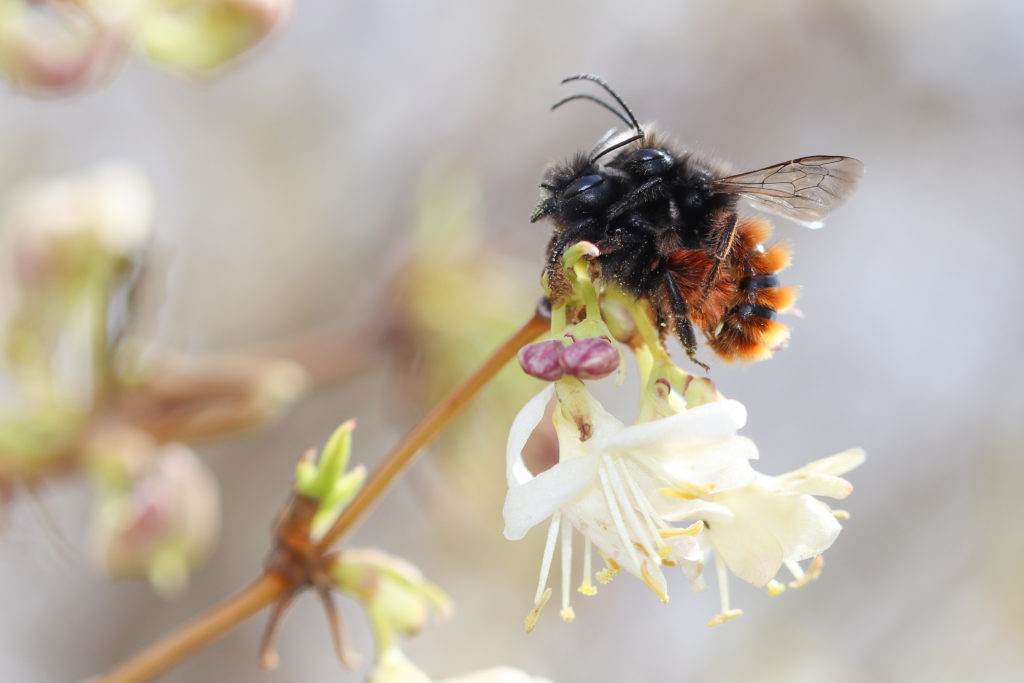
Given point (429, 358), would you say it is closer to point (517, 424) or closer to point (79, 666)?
point (517, 424)

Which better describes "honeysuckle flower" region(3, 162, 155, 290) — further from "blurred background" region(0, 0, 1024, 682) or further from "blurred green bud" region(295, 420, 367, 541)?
"blurred background" region(0, 0, 1024, 682)

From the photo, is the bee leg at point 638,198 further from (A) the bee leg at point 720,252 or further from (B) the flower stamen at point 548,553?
(B) the flower stamen at point 548,553

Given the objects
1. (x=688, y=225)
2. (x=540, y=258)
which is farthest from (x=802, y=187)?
(x=540, y=258)

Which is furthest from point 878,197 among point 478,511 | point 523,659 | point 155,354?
point 155,354

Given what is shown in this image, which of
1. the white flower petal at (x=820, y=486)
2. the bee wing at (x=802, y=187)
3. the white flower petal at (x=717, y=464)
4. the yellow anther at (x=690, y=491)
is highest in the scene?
the bee wing at (x=802, y=187)

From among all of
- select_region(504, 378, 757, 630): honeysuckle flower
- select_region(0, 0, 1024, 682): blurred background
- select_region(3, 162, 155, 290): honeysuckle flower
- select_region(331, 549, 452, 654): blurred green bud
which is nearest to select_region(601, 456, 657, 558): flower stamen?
select_region(504, 378, 757, 630): honeysuckle flower

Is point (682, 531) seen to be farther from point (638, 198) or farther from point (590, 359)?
point (638, 198)

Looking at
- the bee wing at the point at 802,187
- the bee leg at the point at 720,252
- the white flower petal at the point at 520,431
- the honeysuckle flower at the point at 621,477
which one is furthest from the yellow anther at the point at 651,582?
the bee wing at the point at 802,187
